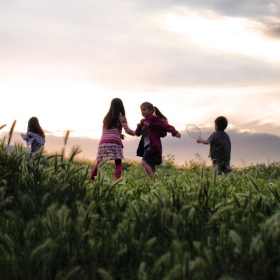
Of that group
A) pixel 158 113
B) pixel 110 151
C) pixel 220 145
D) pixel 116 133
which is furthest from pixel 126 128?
pixel 220 145

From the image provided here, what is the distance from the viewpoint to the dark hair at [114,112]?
1147 centimetres

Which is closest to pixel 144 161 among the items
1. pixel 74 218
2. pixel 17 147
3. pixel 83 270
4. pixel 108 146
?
pixel 108 146

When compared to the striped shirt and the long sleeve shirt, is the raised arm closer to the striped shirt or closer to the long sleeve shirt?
the striped shirt

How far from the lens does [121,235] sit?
3.38 meters

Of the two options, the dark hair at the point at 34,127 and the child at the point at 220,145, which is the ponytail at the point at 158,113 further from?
the dark hair at the point at 34,127

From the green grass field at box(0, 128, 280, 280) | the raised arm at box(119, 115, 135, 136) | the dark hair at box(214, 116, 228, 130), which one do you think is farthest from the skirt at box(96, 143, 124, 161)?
the green grass field at box(0, 128, 280, 280)

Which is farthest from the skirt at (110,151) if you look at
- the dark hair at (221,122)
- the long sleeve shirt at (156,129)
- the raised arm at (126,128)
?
the dark hair at (221,122)

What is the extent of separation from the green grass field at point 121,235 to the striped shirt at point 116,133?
685cm

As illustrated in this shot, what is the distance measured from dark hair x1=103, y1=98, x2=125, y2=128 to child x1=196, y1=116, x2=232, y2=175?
7.25 feet

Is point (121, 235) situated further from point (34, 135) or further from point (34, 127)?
point (34, 127)

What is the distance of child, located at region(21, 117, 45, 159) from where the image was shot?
583 inches

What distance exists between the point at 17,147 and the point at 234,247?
2.51 metres

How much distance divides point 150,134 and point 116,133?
791 millimetres

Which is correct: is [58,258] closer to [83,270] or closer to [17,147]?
[83,270]
